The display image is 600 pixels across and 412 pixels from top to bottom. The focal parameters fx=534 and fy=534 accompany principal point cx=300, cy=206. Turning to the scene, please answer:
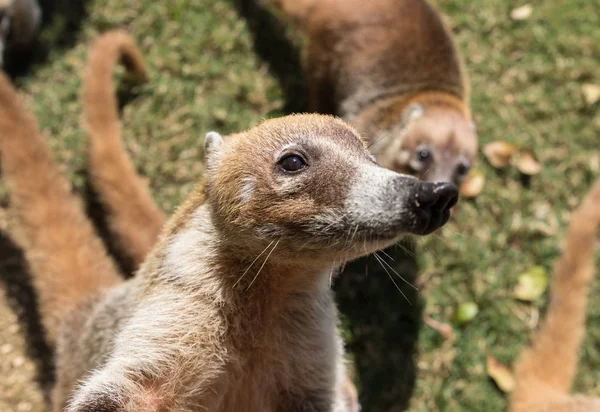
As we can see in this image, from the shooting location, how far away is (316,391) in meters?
2.74

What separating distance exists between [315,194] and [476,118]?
3397 mm

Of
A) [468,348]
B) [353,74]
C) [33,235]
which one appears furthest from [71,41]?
[468,348]

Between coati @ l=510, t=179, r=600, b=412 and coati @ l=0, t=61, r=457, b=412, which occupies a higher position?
coati @ l=0, t=61, r=457, b=412

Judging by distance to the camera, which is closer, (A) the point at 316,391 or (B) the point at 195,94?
(A) the point at 316,391

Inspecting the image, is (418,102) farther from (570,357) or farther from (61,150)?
(61,150)

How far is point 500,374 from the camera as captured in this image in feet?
13.7

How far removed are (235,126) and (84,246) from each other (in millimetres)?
1725

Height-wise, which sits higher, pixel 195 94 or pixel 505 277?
pixel 195 94

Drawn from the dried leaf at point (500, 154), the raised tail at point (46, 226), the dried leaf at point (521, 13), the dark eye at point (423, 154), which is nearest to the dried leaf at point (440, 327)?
the dark eye at point (423, 154)

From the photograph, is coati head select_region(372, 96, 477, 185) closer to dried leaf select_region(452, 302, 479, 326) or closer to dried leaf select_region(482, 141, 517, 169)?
dried leaf select_region(482, 141, 517, 169)

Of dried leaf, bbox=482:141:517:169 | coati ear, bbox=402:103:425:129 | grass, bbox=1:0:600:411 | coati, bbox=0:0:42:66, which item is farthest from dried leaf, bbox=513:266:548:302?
coati, bbox=0:0:42:66

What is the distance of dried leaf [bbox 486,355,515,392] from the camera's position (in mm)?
4117

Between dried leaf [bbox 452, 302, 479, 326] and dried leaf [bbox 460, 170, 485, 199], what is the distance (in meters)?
0.97

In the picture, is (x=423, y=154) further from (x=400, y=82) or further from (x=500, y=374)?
(x=500, y=374)
